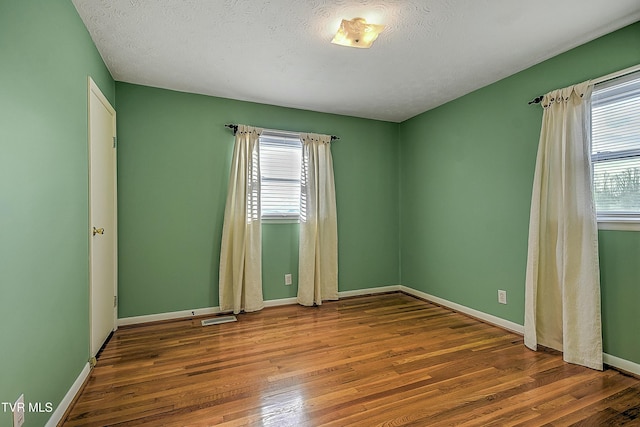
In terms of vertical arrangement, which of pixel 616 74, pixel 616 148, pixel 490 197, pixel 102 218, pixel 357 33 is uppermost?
pixel 357 33

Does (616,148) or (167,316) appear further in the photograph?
(167,316)


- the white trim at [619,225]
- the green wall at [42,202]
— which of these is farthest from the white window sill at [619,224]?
the green wall at [42,202]

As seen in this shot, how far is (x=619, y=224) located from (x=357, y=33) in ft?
7.59

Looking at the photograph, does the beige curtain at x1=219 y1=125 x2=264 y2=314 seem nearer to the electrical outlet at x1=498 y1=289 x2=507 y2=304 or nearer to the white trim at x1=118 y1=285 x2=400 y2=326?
the white trim at x1=118 y1=285 x2=400 y2=326

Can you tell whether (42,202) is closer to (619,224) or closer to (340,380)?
(340,380)

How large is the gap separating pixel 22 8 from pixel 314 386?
2.50m

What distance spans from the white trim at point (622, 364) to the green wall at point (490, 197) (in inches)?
1.2

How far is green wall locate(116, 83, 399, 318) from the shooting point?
3236mm

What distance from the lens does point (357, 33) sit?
7.16 feet

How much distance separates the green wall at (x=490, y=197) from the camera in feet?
7.58

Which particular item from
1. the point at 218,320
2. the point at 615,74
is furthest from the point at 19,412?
the point at 615,74

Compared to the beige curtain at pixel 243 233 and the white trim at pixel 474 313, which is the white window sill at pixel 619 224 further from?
the beige curtain at pixel 243 233

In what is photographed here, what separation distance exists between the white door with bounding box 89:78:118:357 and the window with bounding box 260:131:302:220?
4.95 ft

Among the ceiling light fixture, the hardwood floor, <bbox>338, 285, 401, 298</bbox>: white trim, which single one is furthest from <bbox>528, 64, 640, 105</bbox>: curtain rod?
<bbox>338, 285, 401, 298</bbox>: white trim
